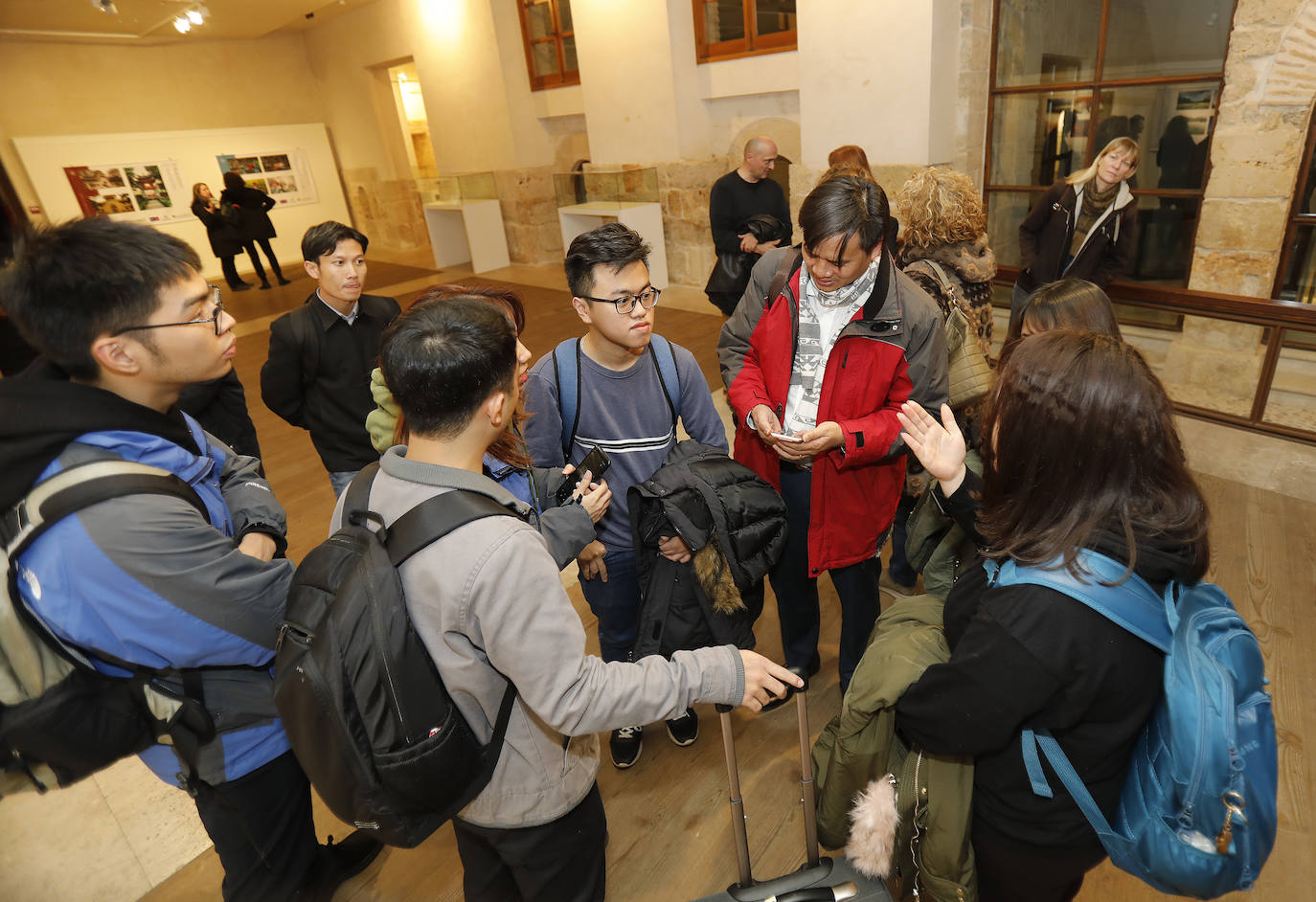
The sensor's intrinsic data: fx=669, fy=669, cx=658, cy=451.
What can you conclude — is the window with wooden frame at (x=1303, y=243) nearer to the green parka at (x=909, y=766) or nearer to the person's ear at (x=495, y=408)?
the green parka at (x=909, y=766)

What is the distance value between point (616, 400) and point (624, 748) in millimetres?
1203

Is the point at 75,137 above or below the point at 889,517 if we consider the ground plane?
above

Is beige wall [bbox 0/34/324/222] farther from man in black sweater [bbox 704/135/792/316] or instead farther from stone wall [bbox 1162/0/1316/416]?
stone wall [bbox 1162/0/1316/416]

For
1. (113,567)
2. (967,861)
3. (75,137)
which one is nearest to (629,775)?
(967,861)

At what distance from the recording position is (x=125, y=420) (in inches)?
49.4

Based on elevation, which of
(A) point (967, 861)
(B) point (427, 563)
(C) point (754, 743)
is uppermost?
(B) point (427, 563)

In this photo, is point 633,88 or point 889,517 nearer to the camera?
point 889,517

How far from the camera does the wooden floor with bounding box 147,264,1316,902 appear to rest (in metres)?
1.95

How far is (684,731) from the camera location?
2.40 meters

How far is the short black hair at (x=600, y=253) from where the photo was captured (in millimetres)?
1924

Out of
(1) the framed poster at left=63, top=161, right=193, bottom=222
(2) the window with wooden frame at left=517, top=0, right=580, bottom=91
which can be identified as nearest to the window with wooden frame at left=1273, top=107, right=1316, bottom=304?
(2) the window with wooden frame at left=517, top=0, right=580, bottom=91

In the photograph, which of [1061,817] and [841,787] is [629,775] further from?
[1061,817]

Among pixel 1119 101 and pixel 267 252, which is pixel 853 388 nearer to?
pixel 1119 101

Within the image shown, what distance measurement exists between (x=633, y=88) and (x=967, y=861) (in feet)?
28.9
